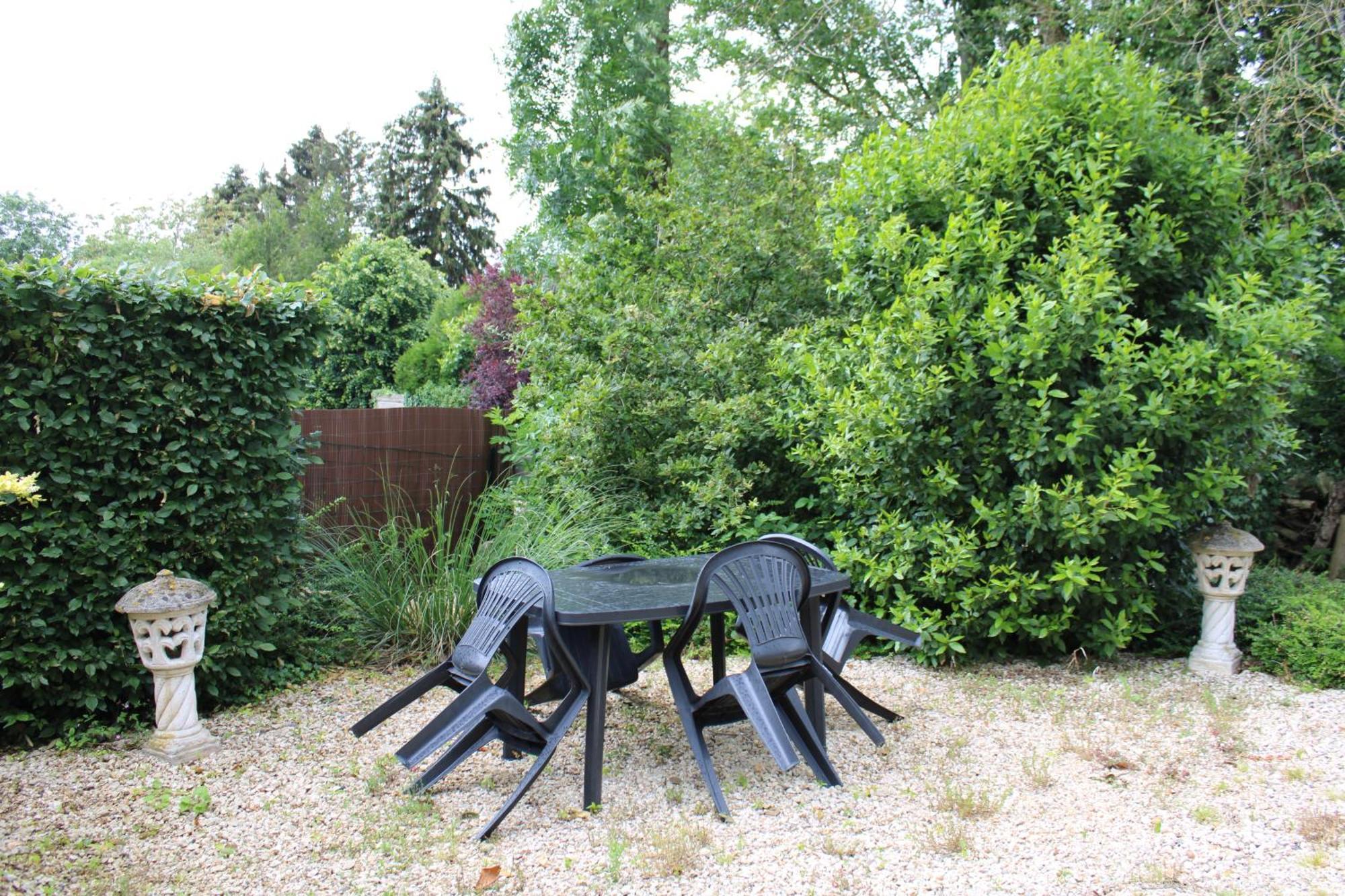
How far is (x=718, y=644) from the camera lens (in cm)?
369

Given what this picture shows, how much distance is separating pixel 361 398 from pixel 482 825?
12822 mm

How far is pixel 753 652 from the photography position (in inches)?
118

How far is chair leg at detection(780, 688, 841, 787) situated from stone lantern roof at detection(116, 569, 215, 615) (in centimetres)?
238

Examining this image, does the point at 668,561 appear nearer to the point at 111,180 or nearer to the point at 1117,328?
the point at 1117,328

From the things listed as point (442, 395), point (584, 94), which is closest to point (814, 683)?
point (442, 395)

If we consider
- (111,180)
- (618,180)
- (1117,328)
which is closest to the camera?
(1117,328)

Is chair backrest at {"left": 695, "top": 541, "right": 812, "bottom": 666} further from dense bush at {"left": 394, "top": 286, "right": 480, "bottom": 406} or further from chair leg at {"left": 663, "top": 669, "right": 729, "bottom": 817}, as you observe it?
dense bush at {"left": 394, "top": 286, "right": 480, "bottom": 406}

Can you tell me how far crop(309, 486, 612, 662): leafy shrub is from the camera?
476 cm

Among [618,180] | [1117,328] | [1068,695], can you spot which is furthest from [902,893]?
[618,180]

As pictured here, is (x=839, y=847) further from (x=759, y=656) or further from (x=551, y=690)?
(x=551, y=690)

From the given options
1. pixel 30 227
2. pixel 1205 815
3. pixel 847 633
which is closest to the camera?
pixel 1205 815

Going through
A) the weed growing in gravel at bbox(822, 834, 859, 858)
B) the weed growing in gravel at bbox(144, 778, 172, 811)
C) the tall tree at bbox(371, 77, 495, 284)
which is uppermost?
the tall tree at bbox(371, 77, 495, 284)

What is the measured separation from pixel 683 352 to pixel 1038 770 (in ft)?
12.0

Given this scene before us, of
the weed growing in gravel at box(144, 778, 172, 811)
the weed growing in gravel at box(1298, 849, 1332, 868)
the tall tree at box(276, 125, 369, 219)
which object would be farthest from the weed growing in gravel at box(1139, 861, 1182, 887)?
the tall tree at box(276, 125, 369, 219)
